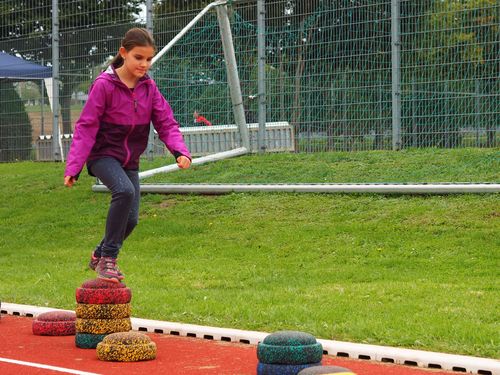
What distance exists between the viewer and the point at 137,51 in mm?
8109

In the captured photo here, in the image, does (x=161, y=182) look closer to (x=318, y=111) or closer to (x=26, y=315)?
(x=318, y=111)

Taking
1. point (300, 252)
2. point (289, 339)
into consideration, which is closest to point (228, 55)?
point (300, 252)

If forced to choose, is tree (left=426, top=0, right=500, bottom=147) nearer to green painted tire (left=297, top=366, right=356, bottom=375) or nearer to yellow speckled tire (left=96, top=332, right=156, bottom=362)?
yellow speckled tire (left=96, top=332, right=156, bottom=362)

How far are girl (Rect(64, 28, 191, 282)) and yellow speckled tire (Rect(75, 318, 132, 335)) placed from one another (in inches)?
13.1

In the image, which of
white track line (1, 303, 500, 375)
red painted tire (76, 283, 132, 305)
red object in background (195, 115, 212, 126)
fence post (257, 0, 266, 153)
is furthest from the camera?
red object in background (195, 115, 212, 126)

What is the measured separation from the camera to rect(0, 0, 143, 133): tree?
2125cm

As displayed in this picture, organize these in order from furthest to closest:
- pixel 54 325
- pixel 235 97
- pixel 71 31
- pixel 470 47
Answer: pixel 71 31, pixel 235 97, pixel 470 47, pixel 54 325

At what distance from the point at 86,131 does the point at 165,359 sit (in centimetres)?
181

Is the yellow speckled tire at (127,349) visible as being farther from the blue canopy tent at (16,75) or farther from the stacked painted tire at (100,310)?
the blue canopy tent at (16,75)

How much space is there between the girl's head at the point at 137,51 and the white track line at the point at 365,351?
2092 mm

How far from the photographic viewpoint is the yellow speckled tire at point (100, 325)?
805cm

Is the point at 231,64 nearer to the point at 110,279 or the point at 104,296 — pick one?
the point at 110,279

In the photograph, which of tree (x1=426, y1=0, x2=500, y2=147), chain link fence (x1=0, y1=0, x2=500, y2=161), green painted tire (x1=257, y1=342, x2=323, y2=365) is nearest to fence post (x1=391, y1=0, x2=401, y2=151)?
chain link fence (x1=0, y1=0, x2=500, y2=161)

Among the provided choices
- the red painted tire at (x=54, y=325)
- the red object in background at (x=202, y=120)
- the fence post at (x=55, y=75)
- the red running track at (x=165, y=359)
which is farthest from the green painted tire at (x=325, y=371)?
the fence post at (x=55, y=75)
